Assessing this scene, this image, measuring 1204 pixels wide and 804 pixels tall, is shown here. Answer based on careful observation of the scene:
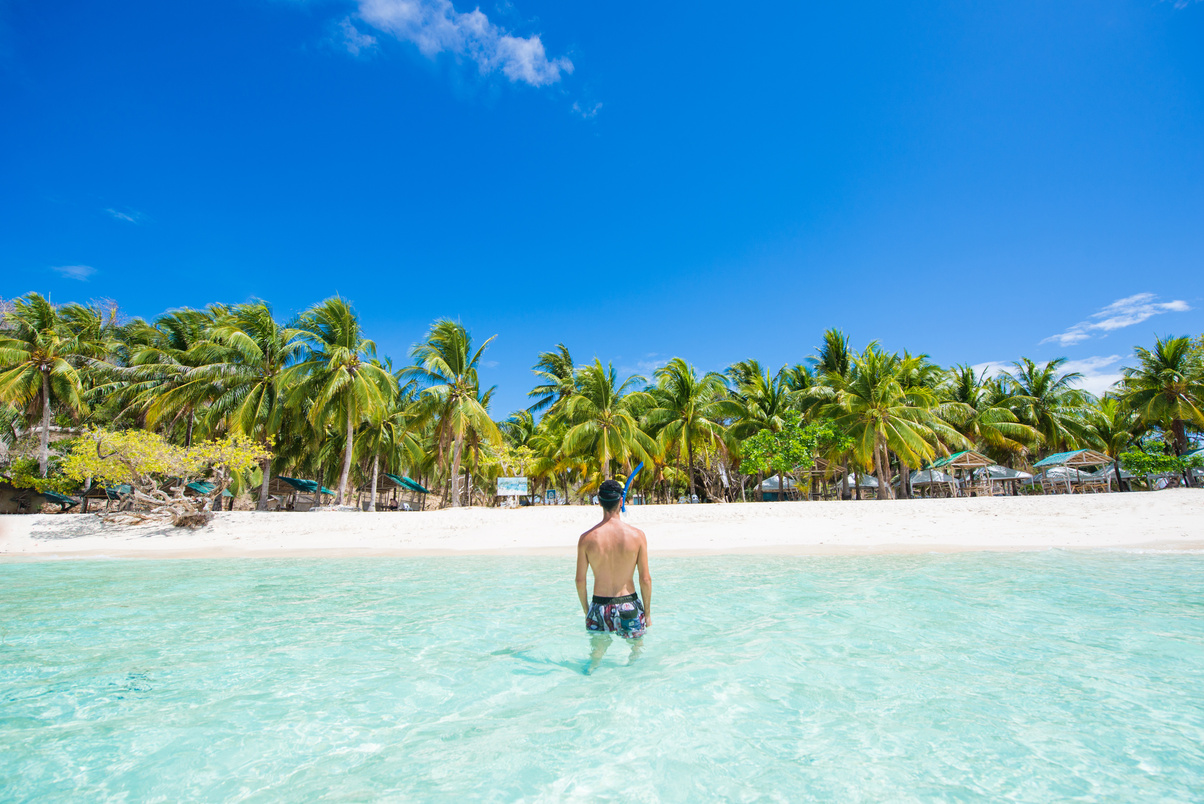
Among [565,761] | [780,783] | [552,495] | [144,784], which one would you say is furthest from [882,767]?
[552,495]

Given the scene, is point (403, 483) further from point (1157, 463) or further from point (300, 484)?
point (1157, 463)

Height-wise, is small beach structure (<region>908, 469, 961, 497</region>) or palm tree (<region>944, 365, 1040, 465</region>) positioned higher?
palm tree (<region>944, 365, 1040, 465</region>)

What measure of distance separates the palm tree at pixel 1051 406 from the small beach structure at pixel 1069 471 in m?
3.26

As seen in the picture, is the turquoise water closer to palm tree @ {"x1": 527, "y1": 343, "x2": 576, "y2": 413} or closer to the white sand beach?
the white sand beach

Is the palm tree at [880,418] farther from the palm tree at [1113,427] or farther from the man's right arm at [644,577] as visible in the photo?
the man's right arm at [644,577]

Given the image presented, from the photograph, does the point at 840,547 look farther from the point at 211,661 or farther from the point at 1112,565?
the point at 211,661

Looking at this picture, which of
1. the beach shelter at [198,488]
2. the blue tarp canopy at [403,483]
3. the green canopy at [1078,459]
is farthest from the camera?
the blue tarp canopy at [403,483]

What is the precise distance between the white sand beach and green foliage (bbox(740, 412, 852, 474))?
7.28 meters

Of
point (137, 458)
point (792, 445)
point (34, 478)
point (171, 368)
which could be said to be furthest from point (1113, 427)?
point (34, 478)

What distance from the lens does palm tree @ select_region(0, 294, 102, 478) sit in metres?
19.8

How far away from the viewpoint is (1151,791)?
2.44 m

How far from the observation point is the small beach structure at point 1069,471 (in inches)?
1003

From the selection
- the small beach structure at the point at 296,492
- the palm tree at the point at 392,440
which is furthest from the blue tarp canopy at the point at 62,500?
the palm tree at the point at 392,440

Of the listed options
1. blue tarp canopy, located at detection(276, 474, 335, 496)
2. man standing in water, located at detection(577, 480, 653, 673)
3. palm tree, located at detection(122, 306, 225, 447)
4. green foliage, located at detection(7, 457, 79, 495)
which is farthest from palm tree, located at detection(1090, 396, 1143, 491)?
green foliage, located at detection(7, 457, 79, 495)
